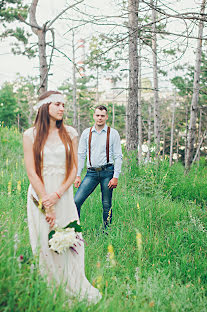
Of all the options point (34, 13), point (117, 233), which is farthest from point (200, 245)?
point (34, 13)

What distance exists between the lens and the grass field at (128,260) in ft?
6.40

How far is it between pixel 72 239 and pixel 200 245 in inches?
84.1

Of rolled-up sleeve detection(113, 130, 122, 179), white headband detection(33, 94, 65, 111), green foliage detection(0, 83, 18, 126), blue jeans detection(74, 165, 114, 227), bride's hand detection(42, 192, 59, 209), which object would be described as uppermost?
green foliage detection(0, 83, 18, 126)

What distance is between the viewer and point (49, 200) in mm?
2545

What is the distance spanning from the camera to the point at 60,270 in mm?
2600

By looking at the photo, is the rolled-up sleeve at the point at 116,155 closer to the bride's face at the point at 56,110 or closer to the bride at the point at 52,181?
the bride at the point at 52,181

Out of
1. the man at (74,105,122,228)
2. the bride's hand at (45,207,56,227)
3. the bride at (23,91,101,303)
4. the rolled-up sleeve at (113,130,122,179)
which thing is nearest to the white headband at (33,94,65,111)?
the bride at (23,91,101,303)

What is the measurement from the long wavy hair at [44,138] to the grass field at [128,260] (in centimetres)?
36

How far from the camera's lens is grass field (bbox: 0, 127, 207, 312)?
1950mm

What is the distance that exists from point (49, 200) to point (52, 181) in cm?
18

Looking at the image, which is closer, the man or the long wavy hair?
the long wavy hair

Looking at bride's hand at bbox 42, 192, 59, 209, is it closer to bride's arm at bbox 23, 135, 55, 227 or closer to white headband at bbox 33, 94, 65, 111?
bride's arm at bbox 23, 135, 55, 227

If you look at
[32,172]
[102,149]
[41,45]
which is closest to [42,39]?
[41,45]

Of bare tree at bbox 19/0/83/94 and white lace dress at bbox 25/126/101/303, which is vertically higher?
bare tree at bbox 19/0/83/94
